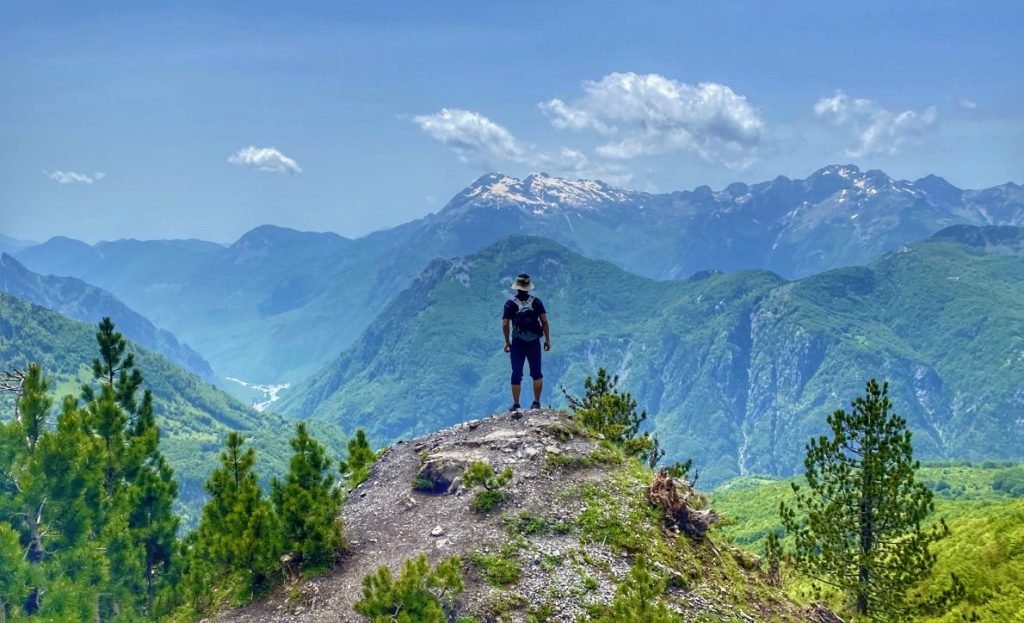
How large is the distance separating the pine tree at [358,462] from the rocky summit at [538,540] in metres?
0.83

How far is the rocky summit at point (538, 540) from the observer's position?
21.1 metres

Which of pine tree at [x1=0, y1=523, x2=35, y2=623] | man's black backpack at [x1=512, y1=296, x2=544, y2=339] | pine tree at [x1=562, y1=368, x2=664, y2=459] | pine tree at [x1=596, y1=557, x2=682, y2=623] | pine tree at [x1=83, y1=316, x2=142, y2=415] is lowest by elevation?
pine tree at [x1=0, y1=523, x2=35, y2=623]

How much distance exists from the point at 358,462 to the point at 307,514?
8.50 m

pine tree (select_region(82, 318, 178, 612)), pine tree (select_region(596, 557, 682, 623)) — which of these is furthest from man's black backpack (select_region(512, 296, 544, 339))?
pine tree (select_region(82, 318, 178, 612))

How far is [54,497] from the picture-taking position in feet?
102

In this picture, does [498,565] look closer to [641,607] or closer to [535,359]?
[641,607]

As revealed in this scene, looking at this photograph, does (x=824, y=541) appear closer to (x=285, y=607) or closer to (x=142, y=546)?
(x=285, y=607)

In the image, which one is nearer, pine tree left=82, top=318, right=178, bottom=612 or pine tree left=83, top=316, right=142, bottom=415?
pine tree left=82, top=318, right=178, bottom=612

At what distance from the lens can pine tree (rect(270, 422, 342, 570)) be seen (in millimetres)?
22984

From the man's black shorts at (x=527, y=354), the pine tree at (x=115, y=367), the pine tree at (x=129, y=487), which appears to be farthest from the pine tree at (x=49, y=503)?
the man's black shorts at (x=527, y=354)

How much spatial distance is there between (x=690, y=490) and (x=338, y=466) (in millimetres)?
15347

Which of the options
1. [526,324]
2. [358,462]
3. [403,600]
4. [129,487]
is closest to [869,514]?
[526,324]

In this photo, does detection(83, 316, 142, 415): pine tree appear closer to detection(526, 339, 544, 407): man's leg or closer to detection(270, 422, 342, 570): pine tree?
detection(270, 422, 342, 570): pine tree

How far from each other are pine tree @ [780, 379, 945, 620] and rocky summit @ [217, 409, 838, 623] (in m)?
2.23
